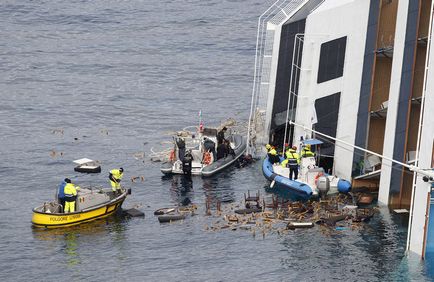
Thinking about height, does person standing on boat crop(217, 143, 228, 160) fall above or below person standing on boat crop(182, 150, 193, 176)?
above

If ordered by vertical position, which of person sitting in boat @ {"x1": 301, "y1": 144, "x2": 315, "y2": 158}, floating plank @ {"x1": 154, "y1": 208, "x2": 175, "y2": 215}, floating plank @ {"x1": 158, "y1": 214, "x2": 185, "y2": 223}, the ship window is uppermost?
the ship window

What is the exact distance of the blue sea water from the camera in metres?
65.6

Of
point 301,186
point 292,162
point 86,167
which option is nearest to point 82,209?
point 86,167

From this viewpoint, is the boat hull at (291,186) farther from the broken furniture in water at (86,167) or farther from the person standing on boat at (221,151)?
the broken furniture in water at (86,167)

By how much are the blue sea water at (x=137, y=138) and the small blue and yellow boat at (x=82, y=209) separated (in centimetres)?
56

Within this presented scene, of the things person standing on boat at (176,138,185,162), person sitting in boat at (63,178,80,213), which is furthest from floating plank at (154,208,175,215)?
person standing on boat at (176,138,185,162)

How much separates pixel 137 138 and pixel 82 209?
2128 centimetres

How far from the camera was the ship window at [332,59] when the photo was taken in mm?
79562

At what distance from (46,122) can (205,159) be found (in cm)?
1867

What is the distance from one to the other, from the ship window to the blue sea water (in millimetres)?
7342

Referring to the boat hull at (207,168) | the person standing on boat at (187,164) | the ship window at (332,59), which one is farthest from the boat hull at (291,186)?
the ship window at (332,59)

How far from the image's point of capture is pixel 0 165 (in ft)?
281

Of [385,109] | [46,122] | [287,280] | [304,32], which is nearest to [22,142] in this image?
[46,122]

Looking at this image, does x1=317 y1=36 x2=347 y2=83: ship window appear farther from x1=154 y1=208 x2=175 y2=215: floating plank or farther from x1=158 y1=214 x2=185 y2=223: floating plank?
x1=158 y1=214 x2=185 y2=223: floating plank
